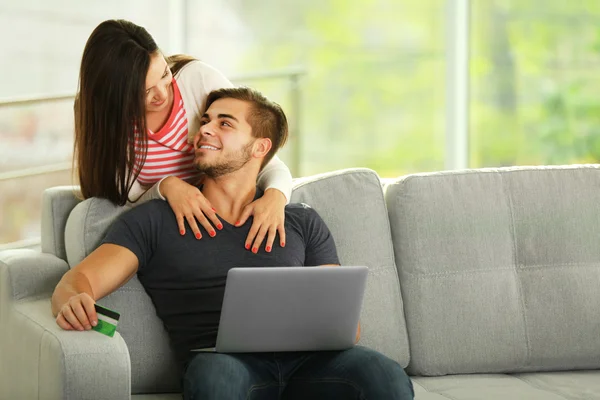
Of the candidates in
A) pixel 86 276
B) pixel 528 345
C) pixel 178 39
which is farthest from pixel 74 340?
pixel 178 39

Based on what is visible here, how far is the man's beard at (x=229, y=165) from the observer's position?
2.45 meters

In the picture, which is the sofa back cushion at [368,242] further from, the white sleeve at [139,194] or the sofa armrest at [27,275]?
the sofa armrest at [27,275]

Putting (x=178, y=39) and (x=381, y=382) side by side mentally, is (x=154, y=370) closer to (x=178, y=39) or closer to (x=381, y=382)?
(x=381, y=382)

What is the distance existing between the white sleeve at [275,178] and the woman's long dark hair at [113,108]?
0.34 meters

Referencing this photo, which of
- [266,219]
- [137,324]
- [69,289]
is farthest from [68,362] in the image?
[266,219]

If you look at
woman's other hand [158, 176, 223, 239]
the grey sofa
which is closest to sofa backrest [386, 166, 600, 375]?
the grey sofa

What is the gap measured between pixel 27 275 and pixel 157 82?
1.98ft

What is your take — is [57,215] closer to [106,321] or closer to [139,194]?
[139,194]

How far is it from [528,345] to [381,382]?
66 centimetres

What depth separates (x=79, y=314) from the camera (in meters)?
2.05

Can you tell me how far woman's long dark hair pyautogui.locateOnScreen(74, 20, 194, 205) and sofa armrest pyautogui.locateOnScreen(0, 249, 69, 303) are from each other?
21 cm

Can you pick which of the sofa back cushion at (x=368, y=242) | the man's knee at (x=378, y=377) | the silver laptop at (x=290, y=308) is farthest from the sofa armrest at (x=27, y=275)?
the man's knee at (x=378, y=377)

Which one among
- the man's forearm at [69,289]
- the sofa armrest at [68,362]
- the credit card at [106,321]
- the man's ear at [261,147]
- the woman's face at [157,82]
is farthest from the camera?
the man's ear at [261,147]

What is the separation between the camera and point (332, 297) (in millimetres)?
2088
